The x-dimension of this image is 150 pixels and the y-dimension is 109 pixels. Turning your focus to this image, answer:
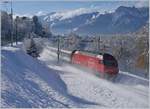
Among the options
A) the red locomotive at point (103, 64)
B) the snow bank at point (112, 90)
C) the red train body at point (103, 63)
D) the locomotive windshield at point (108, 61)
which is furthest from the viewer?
the locomotive windshield at point (108, 61)

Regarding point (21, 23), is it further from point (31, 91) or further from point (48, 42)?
point (31, 91)

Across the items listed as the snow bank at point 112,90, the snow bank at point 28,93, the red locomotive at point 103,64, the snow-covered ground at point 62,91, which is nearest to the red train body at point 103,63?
the red locomotive at point 103,64

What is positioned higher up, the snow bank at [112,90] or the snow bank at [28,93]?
the snow bank at [28,93]

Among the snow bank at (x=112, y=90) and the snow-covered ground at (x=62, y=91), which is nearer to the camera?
the snow-covered ground at (x=62, y=91)

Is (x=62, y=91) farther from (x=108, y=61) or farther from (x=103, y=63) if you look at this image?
(x=108, y=61)

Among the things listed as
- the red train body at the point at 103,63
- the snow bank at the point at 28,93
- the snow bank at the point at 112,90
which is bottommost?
the snow bank at the point at 112,90

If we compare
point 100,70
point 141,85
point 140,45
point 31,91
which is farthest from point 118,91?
point 140,45

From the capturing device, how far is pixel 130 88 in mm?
37594

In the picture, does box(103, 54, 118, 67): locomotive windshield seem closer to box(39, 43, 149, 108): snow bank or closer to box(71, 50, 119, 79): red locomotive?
box(71, 50, 119, 79): red locomotive

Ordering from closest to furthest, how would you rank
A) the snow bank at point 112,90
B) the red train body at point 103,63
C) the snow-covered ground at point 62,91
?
1. the snow-covered ground at point 62,91
2. the snow bank at point 112,90
3. the red train body at point 103,63

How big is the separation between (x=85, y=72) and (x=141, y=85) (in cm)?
900

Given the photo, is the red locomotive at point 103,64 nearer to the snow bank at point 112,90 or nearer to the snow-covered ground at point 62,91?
the snow bank at point 112,90

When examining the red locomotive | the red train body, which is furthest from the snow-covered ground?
the red train body

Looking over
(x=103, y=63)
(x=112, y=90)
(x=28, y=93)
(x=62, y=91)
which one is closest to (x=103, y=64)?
(x=103, y=63)
